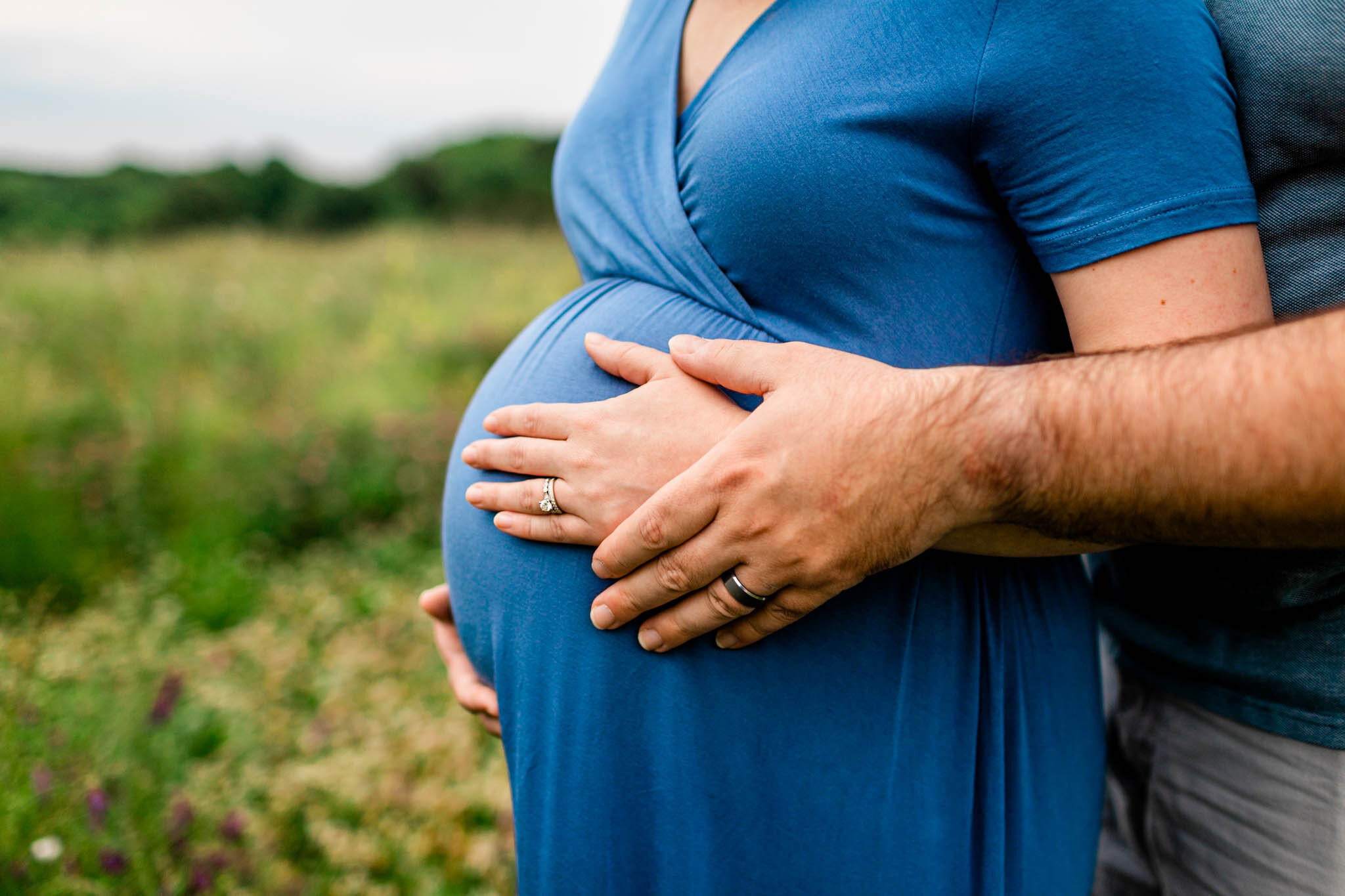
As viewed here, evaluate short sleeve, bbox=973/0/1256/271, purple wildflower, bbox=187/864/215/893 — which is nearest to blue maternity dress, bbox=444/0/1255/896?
short sleeve, bbox=973/0/1256/271

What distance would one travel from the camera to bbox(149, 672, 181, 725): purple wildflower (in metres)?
2.53

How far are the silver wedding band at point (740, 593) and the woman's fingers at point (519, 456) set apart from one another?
10.5 inches

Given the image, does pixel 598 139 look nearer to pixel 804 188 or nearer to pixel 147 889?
pixel 804 188

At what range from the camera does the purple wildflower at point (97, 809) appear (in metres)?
→ 2.10

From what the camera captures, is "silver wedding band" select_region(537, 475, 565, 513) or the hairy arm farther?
Answer: "silver wedding band" select_region(537, 475, 565, 513)

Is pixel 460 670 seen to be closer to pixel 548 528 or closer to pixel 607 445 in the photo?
pixel 548 528

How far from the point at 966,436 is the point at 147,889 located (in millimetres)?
2413

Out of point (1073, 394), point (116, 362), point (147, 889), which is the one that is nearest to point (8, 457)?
point (116, 362)

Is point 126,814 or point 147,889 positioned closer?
point 147,889

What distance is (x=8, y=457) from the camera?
12.6ft

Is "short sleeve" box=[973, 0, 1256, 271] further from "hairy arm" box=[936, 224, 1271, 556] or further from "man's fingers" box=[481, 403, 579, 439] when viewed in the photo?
"man's fingers" box=[481, 403, 579, 439]

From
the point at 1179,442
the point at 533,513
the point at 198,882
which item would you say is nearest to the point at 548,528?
the point at 533,513

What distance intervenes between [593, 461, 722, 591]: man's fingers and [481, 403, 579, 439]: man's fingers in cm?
18

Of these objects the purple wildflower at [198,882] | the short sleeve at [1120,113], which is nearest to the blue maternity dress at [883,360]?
the short sleeve at [1120,113]
